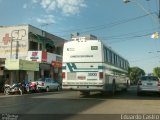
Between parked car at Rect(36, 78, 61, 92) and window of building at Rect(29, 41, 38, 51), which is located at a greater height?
window of building at Rect(29, 41, 38, 51)

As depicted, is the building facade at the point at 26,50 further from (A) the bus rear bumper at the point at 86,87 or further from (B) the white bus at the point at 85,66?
(A) the bus rear bumper at the point at 86,87

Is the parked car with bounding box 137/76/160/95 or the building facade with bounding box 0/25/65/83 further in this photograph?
the building facade with bounding box 0/25/65/83

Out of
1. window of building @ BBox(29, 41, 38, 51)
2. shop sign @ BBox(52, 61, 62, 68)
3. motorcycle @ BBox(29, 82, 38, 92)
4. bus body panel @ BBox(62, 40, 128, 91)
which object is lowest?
motorcycle @ BBox(29, 82, 38, 92)

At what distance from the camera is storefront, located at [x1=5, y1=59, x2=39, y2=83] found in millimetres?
40875

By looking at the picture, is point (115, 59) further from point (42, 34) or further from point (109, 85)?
point (42, 34)

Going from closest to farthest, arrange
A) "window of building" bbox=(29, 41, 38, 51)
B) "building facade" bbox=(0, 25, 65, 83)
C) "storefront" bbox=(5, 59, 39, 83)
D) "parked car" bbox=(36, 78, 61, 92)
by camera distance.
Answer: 1. "parked car" bbox=(36, 78, 61, 92)
2. "storefront" bbox=(5, 59, 39, 83)
3. "building facade" bbox=(0, 25, 65, 83)
4. "window of building" bbox=(29, 41, 38, 51)

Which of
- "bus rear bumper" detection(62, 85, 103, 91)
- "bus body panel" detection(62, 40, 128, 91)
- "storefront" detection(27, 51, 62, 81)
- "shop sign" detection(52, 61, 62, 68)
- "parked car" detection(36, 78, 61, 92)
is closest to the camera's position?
"bus rear bumper" detection(62, 85, 103, 91)

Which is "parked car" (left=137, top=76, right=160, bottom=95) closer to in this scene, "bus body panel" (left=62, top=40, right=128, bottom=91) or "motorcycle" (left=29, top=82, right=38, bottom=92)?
"bus body panel" (left=62, top=40, right=128, bottom=91)

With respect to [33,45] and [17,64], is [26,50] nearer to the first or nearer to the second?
[33,45]

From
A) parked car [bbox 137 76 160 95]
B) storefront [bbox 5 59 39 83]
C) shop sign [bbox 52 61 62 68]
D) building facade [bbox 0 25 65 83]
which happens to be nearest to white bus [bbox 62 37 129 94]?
parked car [bbox 137 76 160 95]

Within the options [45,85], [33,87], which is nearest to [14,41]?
[45,85]

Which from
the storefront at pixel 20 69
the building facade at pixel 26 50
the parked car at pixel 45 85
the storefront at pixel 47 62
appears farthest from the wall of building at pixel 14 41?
the parked car at pixel 45 85

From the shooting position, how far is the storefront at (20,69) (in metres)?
40.9

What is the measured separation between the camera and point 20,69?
40906 mm
